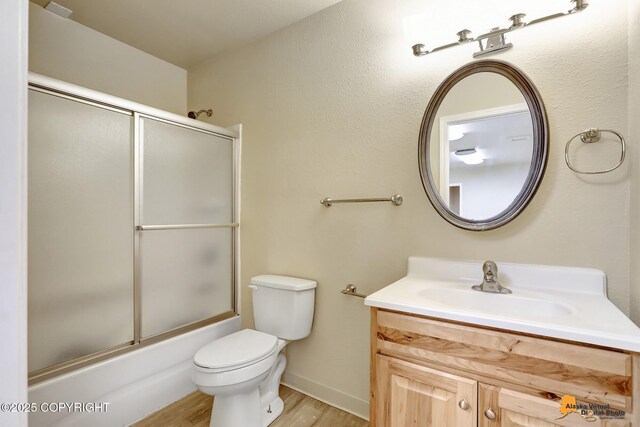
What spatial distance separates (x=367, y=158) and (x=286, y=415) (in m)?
1.55

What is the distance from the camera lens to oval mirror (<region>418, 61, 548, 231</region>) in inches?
49.6

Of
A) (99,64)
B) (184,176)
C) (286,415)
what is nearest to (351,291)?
(286,415)

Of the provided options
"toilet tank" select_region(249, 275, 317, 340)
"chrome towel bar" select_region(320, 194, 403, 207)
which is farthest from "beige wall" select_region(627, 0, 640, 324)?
"toilet tank" select_region(249, 275, 317, 340)

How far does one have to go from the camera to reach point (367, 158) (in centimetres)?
170

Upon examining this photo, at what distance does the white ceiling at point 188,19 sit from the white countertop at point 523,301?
5.56ft

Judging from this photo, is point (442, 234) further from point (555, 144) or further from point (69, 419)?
point (69, 419)

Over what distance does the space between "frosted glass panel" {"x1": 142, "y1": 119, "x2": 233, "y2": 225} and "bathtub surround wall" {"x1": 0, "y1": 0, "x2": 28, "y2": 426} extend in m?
1.28

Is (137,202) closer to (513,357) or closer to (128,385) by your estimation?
(128,385)

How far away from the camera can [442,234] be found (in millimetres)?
1466

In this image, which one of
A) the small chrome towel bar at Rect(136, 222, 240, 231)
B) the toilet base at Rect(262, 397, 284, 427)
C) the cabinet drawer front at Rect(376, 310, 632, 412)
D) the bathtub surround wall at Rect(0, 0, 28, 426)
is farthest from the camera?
the small chrome towel bar at Rect(136, 222, 240, 231)

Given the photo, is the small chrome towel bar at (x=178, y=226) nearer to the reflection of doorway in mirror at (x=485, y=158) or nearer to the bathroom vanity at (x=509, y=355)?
the bathroom vanity at (x=509, y=355)

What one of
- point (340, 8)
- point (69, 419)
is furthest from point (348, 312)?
point (340, 8)

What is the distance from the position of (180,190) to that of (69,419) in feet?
4.24

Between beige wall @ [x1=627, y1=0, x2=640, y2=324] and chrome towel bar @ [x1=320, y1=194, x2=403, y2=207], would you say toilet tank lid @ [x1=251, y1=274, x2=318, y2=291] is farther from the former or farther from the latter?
beige wall @ [x1=627, y1=0, x2=640, y2=324]
